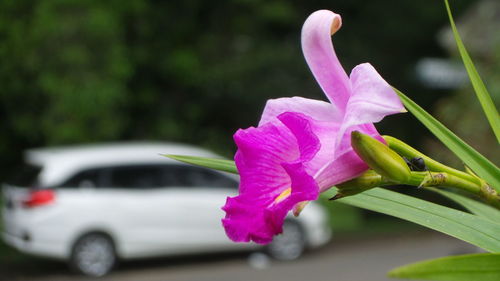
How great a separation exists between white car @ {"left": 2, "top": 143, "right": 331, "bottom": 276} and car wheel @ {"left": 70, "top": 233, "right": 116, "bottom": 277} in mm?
Answer: 11

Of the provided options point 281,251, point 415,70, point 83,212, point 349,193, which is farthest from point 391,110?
point 415,70

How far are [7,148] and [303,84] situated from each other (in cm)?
450

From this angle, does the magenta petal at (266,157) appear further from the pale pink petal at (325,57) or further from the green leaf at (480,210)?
the green leaf at (480,210)

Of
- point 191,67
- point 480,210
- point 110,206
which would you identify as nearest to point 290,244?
point 110,206

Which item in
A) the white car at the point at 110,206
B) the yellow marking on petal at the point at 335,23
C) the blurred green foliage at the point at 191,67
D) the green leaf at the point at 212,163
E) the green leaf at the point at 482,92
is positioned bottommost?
the green leaf at the point at 212,163

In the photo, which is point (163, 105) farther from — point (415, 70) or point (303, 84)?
point (415, 70)

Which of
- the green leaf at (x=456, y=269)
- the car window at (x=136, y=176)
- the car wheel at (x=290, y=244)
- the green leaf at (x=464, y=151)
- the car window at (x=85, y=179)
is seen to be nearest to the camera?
the green leaf at (x=456, y=269)

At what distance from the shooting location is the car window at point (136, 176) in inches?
354

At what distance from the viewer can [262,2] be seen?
40.1 feet

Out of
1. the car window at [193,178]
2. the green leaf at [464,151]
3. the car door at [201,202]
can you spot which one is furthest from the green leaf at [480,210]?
the car window at [193,178]

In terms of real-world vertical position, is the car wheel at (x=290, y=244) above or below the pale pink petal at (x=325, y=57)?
above

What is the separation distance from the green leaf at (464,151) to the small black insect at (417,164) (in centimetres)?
7

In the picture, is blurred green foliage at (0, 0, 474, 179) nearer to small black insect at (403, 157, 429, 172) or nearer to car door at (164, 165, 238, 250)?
car door at (164, 165, 238, 250)

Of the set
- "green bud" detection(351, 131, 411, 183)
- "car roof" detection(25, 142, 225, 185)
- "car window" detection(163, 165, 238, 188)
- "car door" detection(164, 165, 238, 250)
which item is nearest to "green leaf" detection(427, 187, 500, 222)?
"green bud" detection(351, 131, 411, 183)
